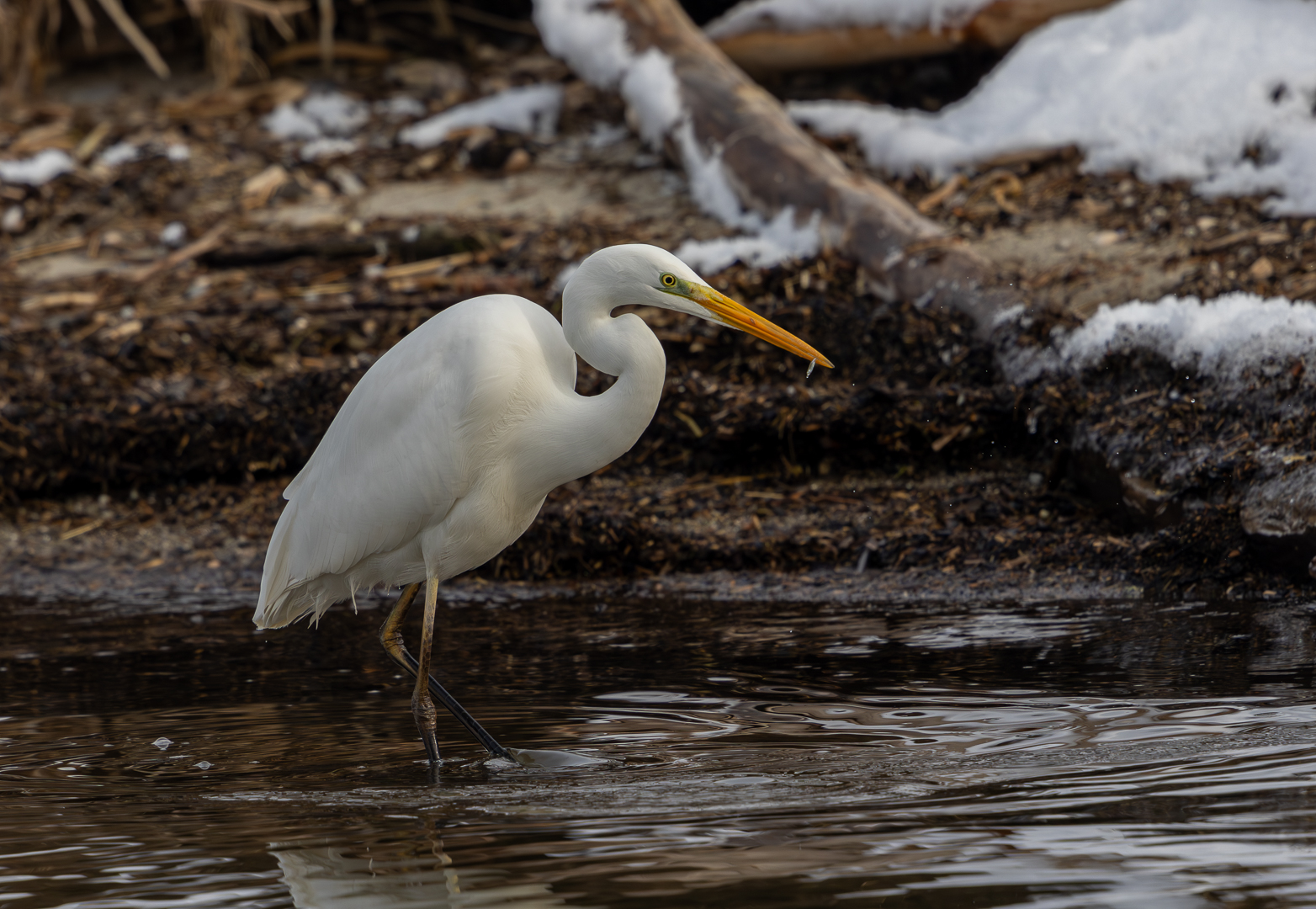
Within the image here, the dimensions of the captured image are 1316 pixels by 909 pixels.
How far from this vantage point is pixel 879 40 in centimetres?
980

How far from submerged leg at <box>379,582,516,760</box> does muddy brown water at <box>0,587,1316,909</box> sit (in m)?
0.09

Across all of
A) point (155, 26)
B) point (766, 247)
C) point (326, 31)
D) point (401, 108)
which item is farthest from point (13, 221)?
point (766, 247)

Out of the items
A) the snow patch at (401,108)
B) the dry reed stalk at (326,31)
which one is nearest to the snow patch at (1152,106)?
the snow patch at (401,108)

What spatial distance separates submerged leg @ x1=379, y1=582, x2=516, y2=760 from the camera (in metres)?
4.14

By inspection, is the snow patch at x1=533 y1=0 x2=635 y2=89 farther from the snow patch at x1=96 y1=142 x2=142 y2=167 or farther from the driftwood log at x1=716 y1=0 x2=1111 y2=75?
the snow patch at x1=96 y1=142 x2=142 y2=167

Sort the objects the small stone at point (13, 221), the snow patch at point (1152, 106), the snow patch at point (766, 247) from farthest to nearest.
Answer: the small stone at point (13, 221), the snow patch at point (1152, 106), the snow patch at point (766, 247)

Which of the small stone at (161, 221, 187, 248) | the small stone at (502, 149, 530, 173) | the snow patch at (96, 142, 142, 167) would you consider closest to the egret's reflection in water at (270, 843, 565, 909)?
the small stone at (161, 221, 187, 248)

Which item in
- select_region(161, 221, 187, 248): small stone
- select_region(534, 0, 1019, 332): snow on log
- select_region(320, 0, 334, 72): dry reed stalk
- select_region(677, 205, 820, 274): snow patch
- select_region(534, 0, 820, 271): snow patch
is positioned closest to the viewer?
select_region(534, 0, 1019, 332): snow on log

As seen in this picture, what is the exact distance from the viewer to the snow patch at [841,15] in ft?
31.1

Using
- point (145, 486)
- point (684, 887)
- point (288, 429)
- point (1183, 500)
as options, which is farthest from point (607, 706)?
point (145, 486)

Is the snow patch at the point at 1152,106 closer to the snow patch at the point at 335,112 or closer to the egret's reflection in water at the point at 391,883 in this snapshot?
the snow patch at the point at 335,112

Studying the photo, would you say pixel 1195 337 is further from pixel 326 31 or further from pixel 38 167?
pixel 38 167

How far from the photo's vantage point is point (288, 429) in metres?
7.18

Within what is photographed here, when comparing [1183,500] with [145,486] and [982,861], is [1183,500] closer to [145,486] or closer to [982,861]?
[982,861]
